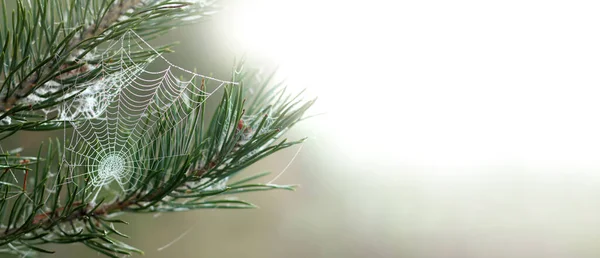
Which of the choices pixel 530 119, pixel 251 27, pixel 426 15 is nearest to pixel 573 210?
pixel 530 119

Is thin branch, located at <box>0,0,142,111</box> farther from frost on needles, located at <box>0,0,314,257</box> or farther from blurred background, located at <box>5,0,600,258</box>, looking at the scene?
blurred background, located at <box>5,0,600,258</box>

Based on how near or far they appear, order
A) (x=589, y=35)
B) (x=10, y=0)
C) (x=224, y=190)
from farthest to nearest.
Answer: (x=589, y=35), (x=10, y=0), (x=224, y=190)

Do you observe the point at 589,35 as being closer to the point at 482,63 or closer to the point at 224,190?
the point at 482,63

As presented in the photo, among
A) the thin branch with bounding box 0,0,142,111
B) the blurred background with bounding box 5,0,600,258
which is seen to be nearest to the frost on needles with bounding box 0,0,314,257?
the thin branch with bounding box 0,0,142,111

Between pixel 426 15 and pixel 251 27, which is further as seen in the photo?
pixel 426 15

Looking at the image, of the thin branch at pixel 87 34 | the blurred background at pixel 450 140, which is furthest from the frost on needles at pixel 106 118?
the blurred background at pixel 450 140

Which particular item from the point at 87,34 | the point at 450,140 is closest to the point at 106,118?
the point at 87,34

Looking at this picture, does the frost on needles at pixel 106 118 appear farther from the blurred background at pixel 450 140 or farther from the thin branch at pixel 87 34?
the blurred background at pixel 450 140

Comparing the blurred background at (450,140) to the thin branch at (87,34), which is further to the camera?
the blurred background at (450,140)
